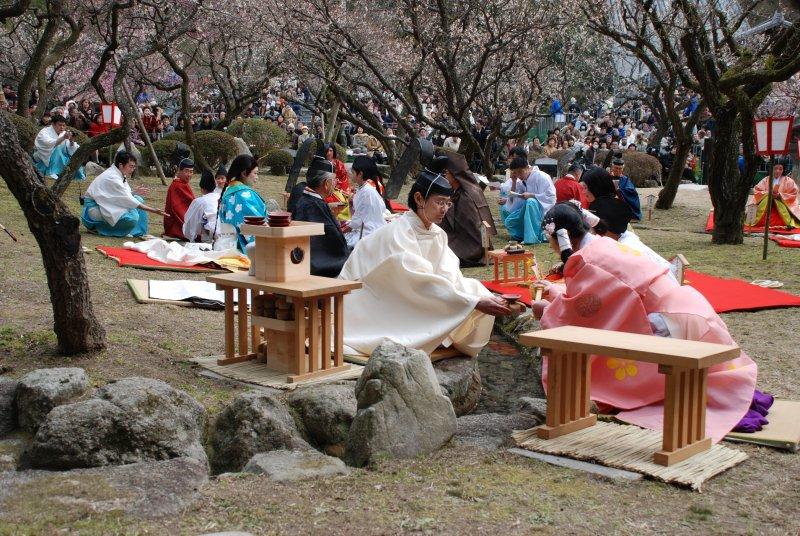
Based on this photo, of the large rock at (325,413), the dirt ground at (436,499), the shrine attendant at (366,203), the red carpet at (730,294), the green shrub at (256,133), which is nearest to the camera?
the dirt ground at (436,499)

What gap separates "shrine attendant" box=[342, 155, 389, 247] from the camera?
1131 cm

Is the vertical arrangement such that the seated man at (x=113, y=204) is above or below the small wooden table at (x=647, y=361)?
above

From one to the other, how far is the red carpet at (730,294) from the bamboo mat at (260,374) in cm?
306

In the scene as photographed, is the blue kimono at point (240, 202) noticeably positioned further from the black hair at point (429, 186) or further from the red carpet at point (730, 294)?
the black hair at point (429, 186)

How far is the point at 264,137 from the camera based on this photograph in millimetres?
24891

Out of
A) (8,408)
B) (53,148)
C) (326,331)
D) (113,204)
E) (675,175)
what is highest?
(53,148)

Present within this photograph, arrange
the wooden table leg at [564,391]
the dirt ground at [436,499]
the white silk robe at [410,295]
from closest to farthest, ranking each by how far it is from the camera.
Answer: the dirt ground at [436,499] < the wooden table leg at [564,391] < the white silk robe at [410,295]

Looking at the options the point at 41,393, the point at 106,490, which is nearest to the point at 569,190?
the point at 41,393

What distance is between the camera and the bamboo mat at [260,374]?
6246 millimetres

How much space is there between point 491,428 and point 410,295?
1.78m

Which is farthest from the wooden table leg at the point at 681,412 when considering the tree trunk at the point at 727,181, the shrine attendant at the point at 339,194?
the tree trunk at the point at 727,181

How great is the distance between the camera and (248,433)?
4.92 metres

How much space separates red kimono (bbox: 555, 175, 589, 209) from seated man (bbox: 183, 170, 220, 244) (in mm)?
5670

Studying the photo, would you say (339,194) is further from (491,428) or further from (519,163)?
(491,428)
